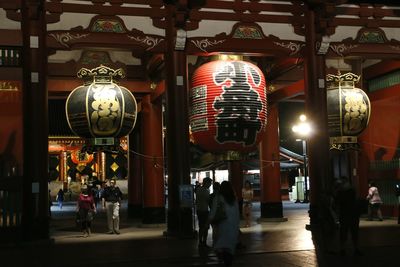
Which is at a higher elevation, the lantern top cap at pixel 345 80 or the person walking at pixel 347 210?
the lantern top cap at pixel 345 80

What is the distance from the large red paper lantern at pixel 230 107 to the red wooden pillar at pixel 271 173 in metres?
6.60

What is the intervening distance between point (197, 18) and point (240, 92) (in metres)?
2.81

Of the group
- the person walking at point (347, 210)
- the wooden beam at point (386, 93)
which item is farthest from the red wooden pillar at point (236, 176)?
the person walking at point (347, 210)

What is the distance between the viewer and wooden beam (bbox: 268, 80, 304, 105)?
19.4 meters

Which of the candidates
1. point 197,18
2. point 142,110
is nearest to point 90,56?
point 142,110

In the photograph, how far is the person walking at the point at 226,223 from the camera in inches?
361

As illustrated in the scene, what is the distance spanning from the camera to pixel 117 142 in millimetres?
15180

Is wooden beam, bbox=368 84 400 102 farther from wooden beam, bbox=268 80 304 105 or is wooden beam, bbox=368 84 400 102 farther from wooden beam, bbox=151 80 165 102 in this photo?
wooden beam, bbox=151 80 165 102

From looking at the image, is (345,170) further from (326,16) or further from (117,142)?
(117,142)

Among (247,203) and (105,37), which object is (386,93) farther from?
(105,37)

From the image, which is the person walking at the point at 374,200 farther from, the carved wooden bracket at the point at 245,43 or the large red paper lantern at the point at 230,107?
the large red paper lantern at the point at 230,107

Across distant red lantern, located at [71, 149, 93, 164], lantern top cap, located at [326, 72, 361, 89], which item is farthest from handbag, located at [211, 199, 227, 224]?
distant red lantern, located at [71, 149, 93, 164]

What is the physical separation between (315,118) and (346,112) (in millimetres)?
966

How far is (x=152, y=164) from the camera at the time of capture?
70.0 feet
